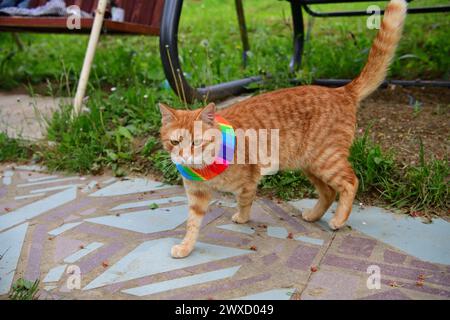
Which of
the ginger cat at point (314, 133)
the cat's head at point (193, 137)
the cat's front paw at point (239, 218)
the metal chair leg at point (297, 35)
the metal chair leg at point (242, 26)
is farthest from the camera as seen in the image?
the metal chair leg at point (242, 26)

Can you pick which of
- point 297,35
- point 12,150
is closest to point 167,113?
point 12,150

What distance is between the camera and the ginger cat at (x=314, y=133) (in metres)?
2.40

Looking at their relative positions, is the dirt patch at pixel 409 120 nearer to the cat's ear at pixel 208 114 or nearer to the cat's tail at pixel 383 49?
the cat's tail at pixel 383 49

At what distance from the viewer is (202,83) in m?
4.11

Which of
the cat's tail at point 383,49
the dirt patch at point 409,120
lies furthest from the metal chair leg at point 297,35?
the cat's tail at point 383,49

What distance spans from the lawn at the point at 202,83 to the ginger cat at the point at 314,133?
1.31 ft

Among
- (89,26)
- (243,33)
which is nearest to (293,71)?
(243,33)

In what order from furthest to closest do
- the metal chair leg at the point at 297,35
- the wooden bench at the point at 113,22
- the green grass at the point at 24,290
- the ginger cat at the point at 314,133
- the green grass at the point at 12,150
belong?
the metal chair leg at the point at 297,35
the wooden bench at the point at 113,22
the green grass at the point at 12,150
the ginger cat at the point at 314,133
the green grass at the point at 24,290

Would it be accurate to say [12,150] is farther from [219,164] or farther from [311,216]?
[311,216]

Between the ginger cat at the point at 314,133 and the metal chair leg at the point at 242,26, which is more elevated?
the metal chair leg at the point at 242,26

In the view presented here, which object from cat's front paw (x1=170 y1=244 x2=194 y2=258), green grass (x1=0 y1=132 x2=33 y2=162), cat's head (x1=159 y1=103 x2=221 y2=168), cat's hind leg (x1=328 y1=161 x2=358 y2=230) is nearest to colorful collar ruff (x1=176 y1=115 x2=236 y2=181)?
cat's head (x1=159 y1=103 x2=221 y2=168)

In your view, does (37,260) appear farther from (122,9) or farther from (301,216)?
(122,9)

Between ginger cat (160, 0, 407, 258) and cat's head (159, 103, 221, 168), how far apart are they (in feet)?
0.59

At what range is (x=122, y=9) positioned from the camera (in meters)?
4.75
